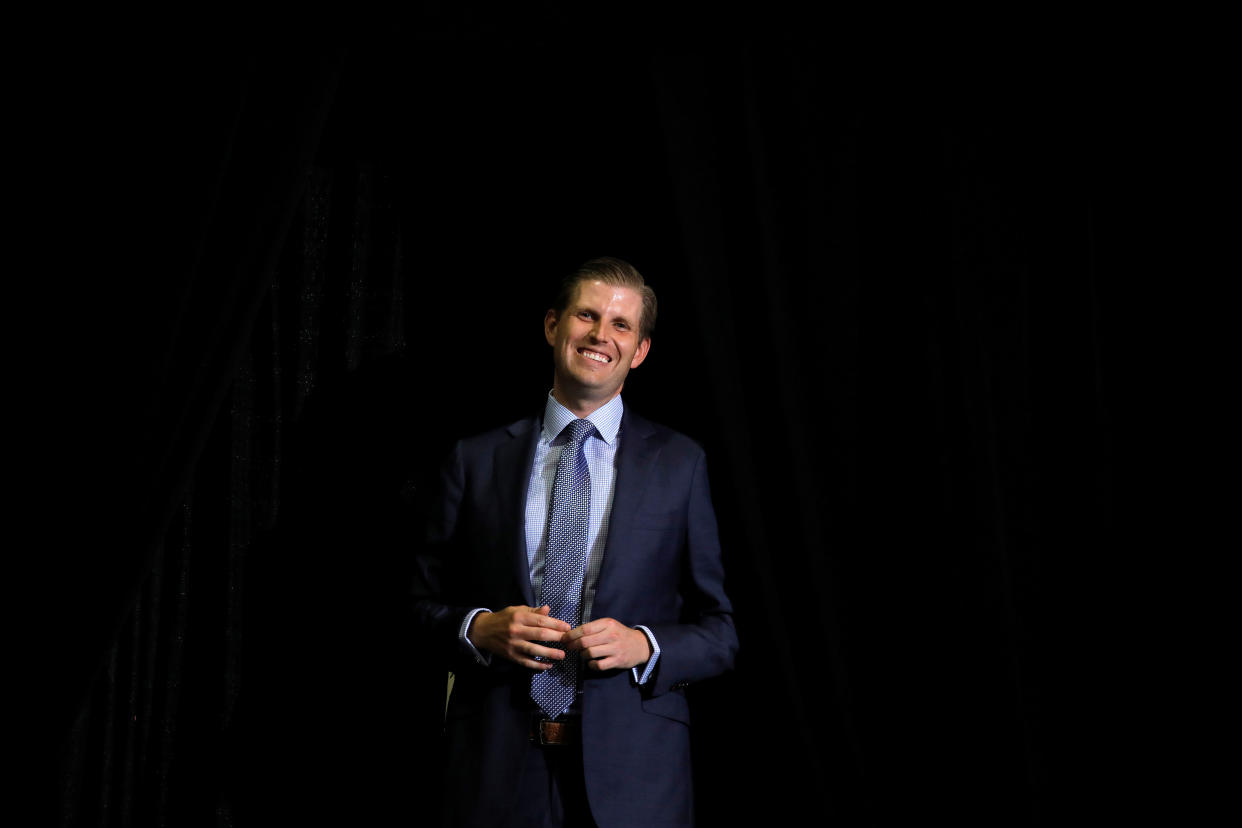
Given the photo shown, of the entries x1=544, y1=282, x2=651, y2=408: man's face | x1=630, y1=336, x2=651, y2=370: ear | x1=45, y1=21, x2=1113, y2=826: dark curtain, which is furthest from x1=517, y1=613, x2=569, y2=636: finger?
x1=630, y1=336, x2=651, y2=370: ear

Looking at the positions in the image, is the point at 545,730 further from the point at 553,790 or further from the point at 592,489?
the point at 592,489

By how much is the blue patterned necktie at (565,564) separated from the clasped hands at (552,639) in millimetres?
66

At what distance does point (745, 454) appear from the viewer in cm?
196

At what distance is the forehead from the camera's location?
6.84 feet

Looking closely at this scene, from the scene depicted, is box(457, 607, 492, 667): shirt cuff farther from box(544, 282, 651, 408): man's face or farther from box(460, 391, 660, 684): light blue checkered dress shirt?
box(544, 282, 651, 408): man's face

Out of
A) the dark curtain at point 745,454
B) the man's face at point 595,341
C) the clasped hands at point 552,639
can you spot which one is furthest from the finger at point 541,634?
the man's face at point 595,341

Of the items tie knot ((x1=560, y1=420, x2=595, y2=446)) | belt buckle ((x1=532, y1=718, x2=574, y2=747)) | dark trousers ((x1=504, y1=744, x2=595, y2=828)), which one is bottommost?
dark trousers ((x1=504, y1=744, x2=595, y2=828))

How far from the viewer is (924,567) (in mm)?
1970

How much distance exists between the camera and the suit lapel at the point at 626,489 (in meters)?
1.93

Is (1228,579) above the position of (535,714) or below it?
above

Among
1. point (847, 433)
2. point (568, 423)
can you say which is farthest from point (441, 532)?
point (847, 433)

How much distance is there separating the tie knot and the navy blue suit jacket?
7 cm

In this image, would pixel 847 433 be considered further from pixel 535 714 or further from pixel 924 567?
pixel 535 714

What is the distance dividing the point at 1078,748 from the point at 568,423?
3.78ft
